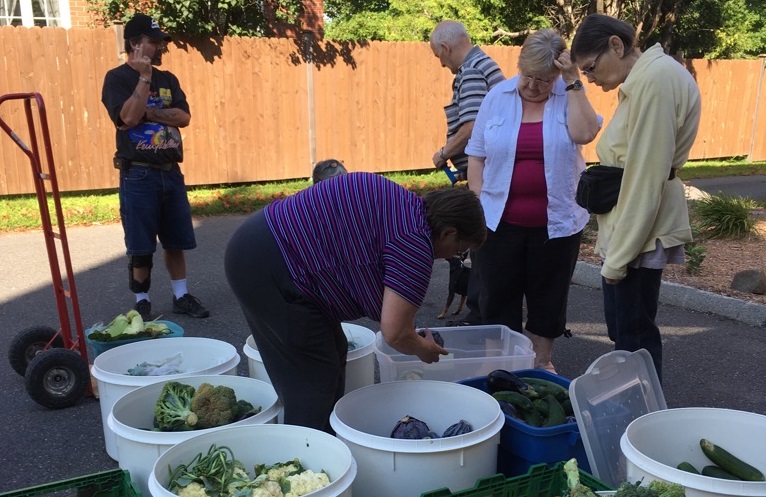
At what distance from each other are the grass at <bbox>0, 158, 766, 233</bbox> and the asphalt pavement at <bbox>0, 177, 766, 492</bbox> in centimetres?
61

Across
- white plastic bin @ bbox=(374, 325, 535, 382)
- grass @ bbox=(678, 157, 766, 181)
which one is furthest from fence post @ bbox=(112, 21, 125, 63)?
grass @ bbox=(678, 157, 766, 181)

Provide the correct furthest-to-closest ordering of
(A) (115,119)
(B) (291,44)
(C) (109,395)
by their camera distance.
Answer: (B) (291,44) < (A) (115,119) < (C) (109,395)

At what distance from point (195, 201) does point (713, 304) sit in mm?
7615

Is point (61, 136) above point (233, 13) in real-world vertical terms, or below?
below

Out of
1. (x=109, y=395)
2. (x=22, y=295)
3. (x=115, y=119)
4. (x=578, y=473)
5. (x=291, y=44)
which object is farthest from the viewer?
(x=291, y=44)

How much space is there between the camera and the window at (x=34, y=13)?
1200 centimetres

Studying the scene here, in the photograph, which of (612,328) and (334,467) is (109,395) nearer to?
(334,467)

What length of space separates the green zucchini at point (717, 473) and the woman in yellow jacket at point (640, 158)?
28.6 inches

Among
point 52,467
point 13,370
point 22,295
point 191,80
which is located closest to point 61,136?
point 191,80

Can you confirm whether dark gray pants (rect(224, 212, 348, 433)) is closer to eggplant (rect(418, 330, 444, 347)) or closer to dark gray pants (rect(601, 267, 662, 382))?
eggplant (rect(418, 330, 444, 347))

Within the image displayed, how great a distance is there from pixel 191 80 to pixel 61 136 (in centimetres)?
223

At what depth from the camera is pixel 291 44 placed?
1238 cm

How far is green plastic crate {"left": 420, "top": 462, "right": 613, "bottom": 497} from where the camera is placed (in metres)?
2.48

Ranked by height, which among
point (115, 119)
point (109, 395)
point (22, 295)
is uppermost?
point (115, 119)
